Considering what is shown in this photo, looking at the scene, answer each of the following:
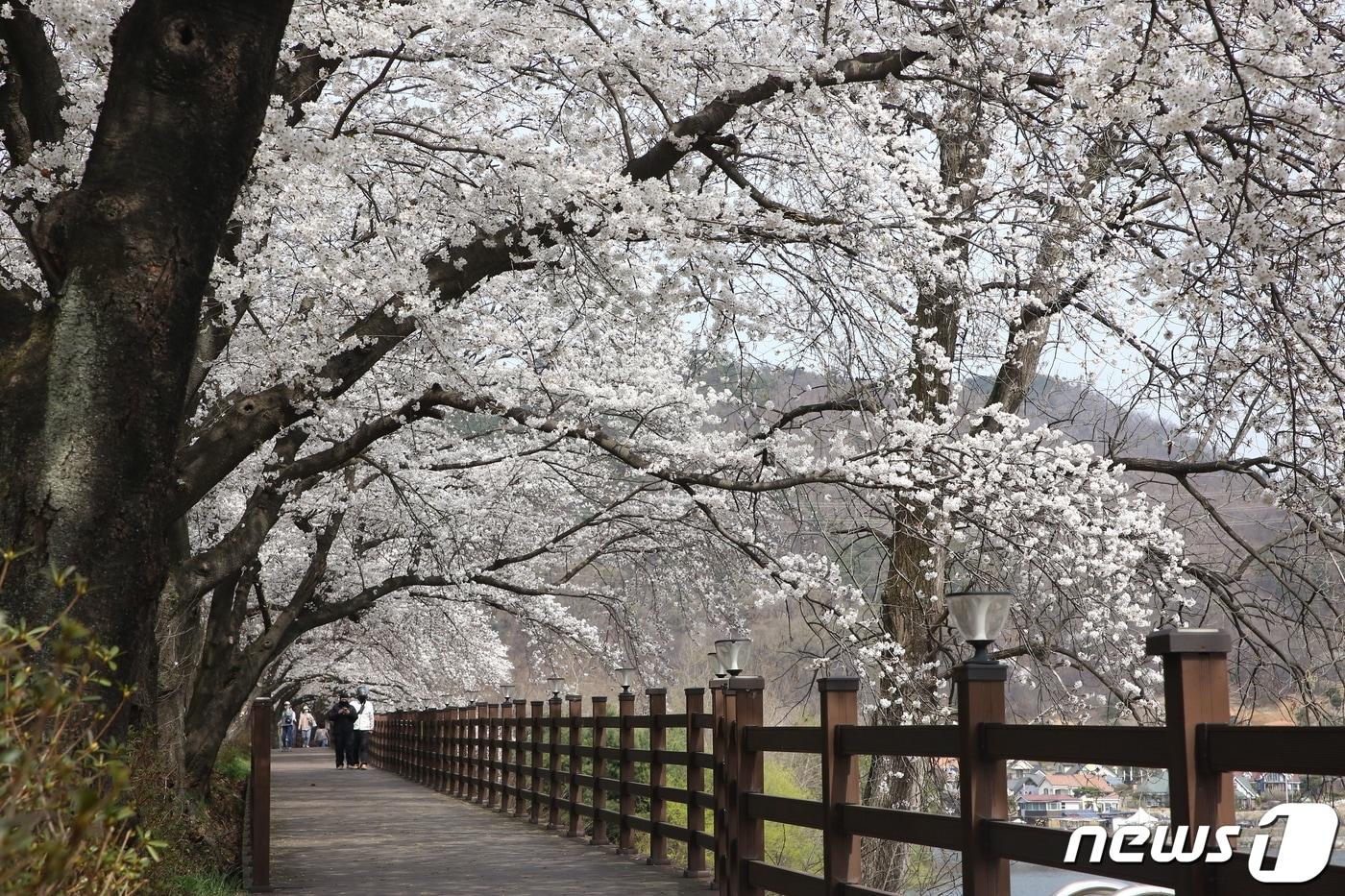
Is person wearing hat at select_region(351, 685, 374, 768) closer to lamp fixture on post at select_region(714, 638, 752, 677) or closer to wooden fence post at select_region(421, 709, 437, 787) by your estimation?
wooden fence post at select_region(421, 709, 437, 787)

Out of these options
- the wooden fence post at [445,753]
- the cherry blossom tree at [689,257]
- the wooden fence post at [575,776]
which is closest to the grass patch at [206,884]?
the cherry blossom tree at [689,257]

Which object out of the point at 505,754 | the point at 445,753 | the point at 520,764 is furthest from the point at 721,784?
the point at 445,753

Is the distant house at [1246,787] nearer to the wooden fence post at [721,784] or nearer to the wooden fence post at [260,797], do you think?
the wooden fence post at [721,784]

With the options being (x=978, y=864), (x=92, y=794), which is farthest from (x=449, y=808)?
(x=92, y=794)

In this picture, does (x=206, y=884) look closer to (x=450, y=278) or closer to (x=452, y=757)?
(x=450, y=278)

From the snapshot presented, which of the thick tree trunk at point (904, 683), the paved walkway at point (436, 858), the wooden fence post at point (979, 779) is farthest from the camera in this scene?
the thick tree trunk at point (904, 683)

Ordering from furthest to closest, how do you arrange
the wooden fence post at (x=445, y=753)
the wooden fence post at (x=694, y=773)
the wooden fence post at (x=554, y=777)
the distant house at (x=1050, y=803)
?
1. the wooden fence post at (x=445, y=753)
2. the distant house at (x=1050, y=803)
3. the wooden fence post at (x=554, y=777)
4. the wooden fence post at (x=694, y=773)

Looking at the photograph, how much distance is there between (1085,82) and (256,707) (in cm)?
721

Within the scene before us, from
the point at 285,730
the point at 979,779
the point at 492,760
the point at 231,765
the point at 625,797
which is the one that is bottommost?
the point at 285,730

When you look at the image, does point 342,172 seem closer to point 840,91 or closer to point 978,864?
point 840,91

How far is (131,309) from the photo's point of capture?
4.55m

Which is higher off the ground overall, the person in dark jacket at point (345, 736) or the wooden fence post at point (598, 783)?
the wooden fence post at point (598, 783)

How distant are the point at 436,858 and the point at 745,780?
4268 mm

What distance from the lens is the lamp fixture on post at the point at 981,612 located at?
18.2ft
